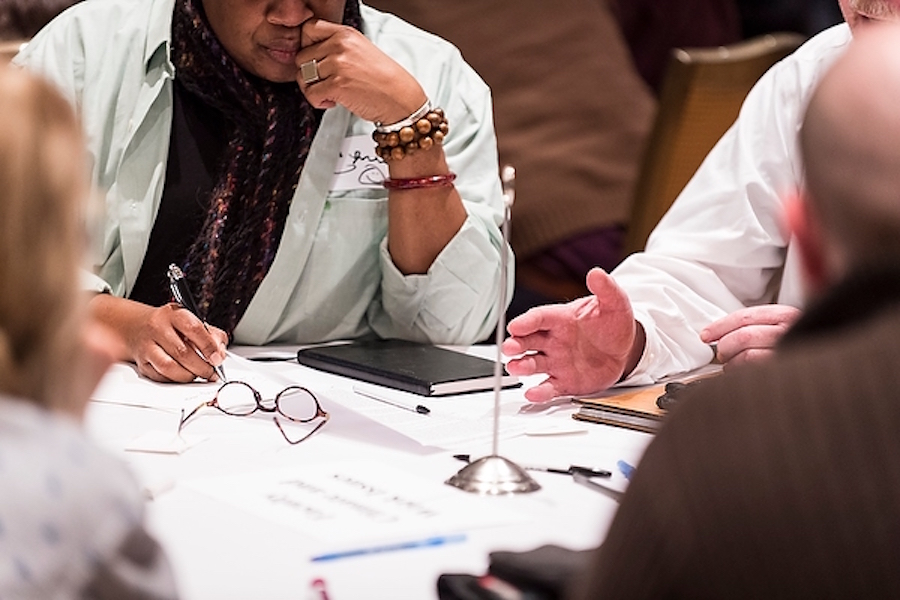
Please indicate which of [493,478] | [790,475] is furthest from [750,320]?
[790,475]

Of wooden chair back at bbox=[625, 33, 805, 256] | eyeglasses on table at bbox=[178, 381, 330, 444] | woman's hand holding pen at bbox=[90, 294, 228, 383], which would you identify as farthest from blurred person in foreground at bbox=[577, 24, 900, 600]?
wooden chair back at bbox=[625, 33, 805, 256]

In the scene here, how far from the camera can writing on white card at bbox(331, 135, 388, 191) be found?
A: 2.25m

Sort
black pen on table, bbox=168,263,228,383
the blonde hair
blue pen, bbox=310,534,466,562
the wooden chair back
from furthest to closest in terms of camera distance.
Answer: the wooden chair back < black pen on table, bbox=168,263,228,383 < blue pen, bbox=310,534,466,562 < the blonde hair

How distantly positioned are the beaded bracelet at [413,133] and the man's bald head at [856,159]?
1.25m

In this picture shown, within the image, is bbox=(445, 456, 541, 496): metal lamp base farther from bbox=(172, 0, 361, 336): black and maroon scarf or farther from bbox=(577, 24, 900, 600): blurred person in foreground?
bbox=(172, 0, 361, 336): black and maroon scarf

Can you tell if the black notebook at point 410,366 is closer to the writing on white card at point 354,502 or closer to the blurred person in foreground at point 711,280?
the blurred person in foreground at point 711,280

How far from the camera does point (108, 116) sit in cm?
217

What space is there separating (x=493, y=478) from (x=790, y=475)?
65cm

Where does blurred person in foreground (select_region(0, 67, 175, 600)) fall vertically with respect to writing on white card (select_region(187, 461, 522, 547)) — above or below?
above

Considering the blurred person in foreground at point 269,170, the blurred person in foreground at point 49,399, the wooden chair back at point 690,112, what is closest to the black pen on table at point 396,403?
the blurred person in foreground at point 269,170

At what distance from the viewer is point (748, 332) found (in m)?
1.80

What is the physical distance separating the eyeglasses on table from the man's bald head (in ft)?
2.82

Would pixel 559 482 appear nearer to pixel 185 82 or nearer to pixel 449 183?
pixel 449 183

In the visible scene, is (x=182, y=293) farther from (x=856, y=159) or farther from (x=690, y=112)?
(x=690, y=112)
